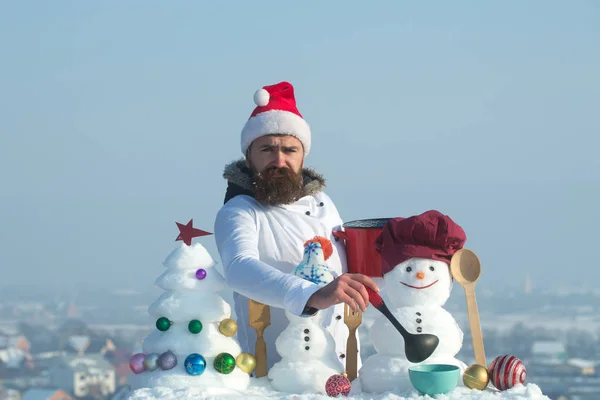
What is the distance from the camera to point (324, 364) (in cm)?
237

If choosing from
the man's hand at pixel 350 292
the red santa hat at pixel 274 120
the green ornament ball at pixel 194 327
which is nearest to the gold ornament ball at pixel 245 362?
the green ornament ball at pixel 194 327

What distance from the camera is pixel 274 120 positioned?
10.3ft

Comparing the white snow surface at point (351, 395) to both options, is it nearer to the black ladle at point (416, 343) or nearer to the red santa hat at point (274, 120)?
the black ladle at point (416, 343)

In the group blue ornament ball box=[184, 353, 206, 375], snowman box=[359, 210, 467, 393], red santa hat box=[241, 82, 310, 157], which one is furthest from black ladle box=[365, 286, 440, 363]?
red santa hat box=[241, 82, 310, 157]

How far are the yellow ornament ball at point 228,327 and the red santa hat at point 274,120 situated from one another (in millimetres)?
840

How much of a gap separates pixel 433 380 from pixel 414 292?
0.30 m

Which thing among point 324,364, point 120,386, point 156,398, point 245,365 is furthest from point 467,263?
point 120,386

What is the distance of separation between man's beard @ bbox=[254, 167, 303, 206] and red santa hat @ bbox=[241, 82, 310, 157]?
225 mm

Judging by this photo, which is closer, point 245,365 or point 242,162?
point 245,365

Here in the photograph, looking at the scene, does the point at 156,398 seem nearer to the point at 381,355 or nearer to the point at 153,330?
the point at 153,330

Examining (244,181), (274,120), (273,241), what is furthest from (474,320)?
(274,120)

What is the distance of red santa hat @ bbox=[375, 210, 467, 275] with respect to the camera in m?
2.33

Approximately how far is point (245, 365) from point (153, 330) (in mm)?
333

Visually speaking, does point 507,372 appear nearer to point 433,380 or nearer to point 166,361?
point 433,380
